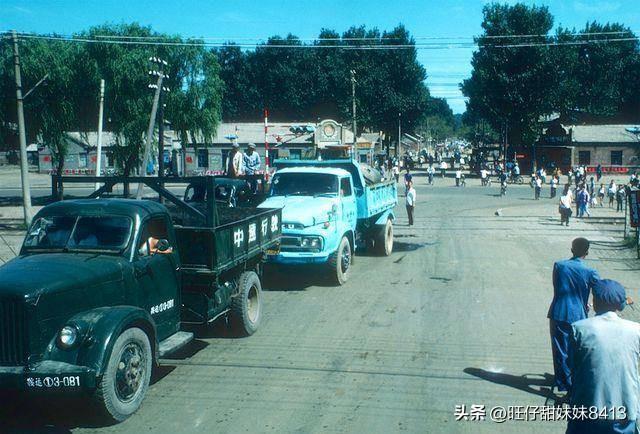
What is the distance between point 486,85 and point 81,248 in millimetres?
56997

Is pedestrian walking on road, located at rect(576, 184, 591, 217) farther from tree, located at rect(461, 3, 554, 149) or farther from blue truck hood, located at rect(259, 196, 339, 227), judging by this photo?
tree, located at rect(461, 3, 554, 149)

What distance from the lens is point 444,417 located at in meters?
6.38

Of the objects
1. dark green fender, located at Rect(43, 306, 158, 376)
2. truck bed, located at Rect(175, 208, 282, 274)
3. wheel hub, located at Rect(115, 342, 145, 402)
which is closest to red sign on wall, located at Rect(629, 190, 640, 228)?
truck bed, located at Rect(175, 208, 282, 274)

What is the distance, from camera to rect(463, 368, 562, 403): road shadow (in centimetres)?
709

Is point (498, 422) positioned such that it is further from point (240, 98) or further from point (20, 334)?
point (240, 98)

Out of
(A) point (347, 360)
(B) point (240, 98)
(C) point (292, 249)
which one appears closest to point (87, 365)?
(A) point (347, 360)

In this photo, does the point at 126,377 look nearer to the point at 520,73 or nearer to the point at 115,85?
the point at 115,85

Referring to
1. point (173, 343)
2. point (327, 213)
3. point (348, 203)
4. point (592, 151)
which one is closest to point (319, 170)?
point (348, 203)

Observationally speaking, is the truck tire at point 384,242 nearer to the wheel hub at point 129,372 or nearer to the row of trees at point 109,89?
the wheel hub at point 129,372

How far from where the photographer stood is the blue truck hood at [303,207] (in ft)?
40.8

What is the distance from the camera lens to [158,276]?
7.40 metres

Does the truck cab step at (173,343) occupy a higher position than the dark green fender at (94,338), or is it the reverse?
the dark green fender at (94,338)

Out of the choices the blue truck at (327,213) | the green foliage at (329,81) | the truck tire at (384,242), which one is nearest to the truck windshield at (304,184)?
the blue truck at (327,213)

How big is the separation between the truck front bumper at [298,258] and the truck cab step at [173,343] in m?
4.66
